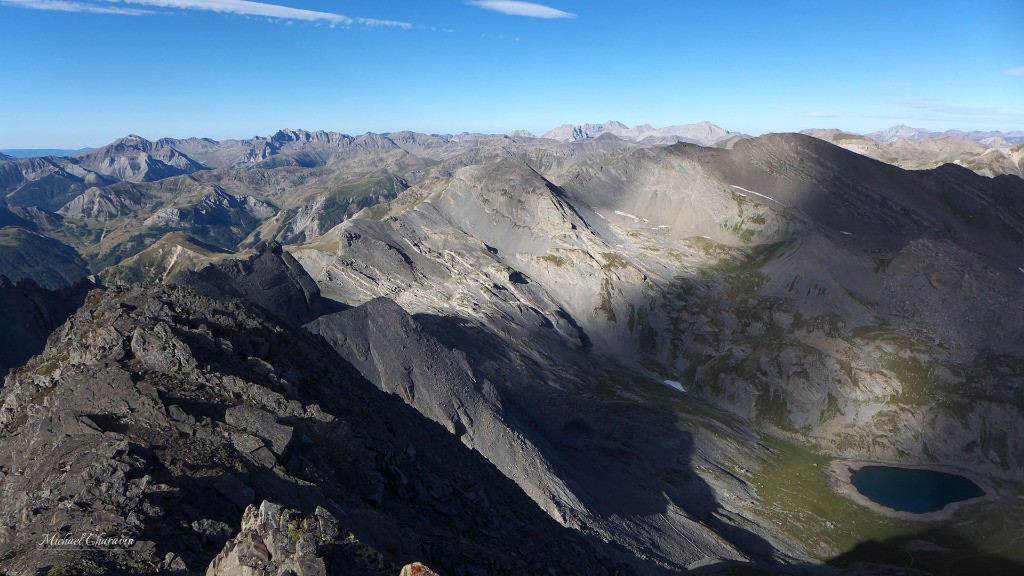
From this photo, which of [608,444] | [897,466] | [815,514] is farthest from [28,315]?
[897,466]

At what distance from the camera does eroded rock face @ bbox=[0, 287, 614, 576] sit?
18.2m

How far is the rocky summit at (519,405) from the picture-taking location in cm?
2239

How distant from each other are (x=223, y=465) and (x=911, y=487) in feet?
424

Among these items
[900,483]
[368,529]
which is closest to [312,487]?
[368,529]

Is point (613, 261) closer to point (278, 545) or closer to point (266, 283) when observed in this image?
point (266, 283)

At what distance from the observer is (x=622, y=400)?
11919 cm

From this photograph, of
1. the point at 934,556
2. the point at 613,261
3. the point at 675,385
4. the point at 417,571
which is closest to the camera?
the point at 417,571

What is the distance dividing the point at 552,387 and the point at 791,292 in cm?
8772

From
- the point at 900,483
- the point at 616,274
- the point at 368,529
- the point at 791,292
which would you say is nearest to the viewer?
the point at 368,529

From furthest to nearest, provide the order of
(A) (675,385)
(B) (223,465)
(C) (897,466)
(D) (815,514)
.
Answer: (A) (675,385) < (C) (897,466) < (D) (815,514) < (B) (223,465)

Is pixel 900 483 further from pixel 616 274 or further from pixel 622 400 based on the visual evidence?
pixel 616 274

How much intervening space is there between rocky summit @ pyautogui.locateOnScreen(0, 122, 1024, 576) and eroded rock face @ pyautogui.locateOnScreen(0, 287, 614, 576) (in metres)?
0.14

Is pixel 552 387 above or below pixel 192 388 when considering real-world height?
below

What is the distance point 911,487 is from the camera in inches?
4304
